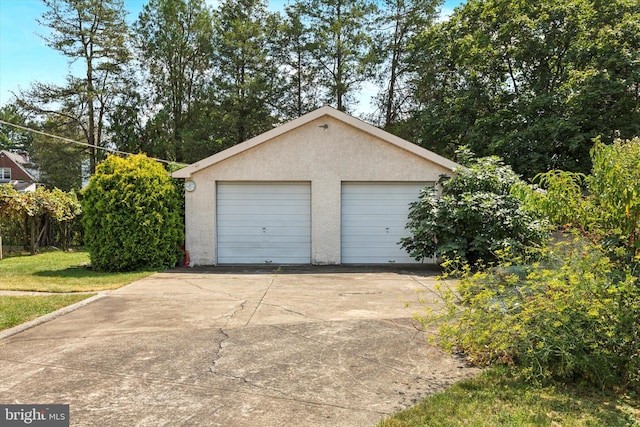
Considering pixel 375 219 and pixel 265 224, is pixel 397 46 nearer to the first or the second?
pixel 375 219

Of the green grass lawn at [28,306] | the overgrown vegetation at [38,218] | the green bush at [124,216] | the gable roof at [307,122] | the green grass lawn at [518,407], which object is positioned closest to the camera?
the green grass lawn at [518,407]

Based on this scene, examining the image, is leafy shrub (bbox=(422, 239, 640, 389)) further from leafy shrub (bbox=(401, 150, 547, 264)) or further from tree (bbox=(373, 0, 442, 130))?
tree (bbox=(373, 0, 442, 130))

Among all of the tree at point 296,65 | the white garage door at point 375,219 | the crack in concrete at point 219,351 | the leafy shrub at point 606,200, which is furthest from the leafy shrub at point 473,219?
the tree at point 296,65

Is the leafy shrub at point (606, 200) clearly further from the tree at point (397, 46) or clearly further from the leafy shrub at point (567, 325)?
the tree at point (397, 46)

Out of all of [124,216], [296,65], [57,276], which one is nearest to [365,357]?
[124,216]

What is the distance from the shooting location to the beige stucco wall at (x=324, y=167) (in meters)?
11.1

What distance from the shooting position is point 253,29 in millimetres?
22328

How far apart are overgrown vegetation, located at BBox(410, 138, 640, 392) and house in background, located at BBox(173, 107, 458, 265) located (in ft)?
22.7

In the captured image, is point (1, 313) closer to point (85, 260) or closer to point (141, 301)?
point (141, 301)

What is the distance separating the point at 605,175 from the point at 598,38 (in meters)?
14.2

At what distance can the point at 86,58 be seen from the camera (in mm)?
22219

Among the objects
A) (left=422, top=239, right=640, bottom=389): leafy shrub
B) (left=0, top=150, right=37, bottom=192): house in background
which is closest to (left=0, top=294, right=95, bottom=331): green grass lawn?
(left=422, top=239, right=640, bottom=389): leafy shrub

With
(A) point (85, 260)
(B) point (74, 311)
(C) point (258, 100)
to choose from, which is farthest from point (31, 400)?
(C) point (258, 100)

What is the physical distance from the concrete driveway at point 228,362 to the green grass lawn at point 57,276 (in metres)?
1.67
